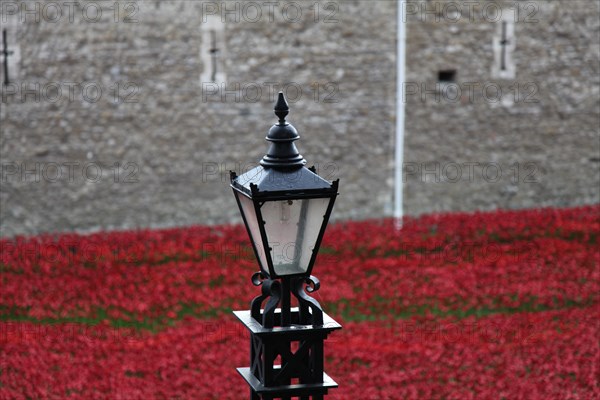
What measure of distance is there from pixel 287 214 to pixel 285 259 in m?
0.15

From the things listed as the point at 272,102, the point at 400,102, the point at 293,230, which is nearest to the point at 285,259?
the point at 293,230

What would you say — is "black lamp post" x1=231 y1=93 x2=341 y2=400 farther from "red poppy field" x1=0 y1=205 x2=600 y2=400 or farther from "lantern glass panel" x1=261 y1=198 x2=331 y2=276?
"red poppy field" x1=0 y1=205 x2=600 y2=400

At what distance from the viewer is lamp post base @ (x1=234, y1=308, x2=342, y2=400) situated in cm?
352

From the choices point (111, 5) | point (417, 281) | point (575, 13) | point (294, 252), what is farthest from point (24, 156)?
point (294, 252)

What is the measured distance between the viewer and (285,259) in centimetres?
348

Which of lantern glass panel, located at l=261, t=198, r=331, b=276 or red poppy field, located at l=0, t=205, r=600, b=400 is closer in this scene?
lantern glass panel, located at l=261, t=198, r=331, b=276

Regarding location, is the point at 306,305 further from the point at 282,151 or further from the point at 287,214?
the point at 282,151

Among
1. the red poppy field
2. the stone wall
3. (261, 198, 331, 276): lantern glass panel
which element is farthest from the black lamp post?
the stone wall

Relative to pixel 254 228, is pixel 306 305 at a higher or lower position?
lower

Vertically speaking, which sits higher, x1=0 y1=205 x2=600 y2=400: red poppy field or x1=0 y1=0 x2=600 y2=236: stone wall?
x1=0 y1=0 x2=600 y2=236: stone wall

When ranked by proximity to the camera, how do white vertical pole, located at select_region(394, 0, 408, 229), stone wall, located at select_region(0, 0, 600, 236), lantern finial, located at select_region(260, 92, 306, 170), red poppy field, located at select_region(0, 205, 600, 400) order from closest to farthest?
1. lantern finial, located at select_region(260, 92, 306, 170)
2. red poppy field, located at select_region(0, 205, 600, 400)
3. stone wall, located at select_region(0, 0, 600, 236)
4. white vertical pole, located at select_region(394, 0, 408, 229)

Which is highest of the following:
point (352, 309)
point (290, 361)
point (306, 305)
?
point (306, 305)

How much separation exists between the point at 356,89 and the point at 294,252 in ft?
25.8

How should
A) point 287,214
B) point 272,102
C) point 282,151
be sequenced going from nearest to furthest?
point 287,214 < point 282,151 < point 272,102
